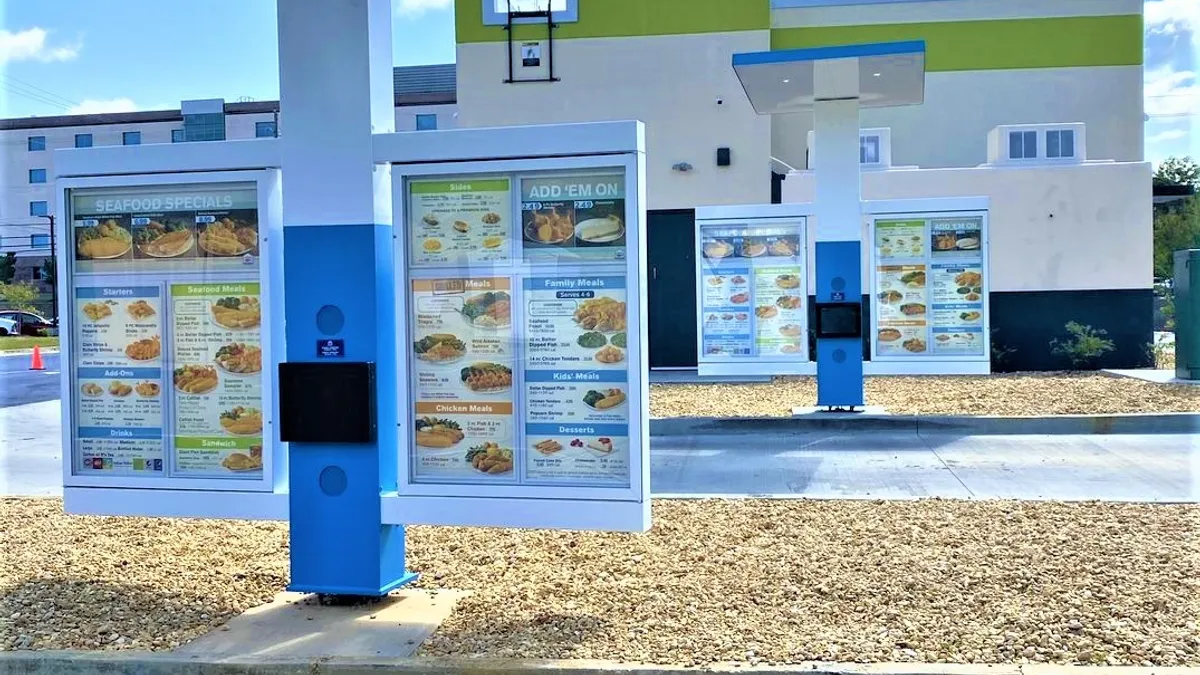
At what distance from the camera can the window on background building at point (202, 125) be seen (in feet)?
34.9

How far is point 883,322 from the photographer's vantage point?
49.5ft

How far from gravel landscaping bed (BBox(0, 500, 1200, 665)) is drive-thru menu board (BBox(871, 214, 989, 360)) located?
285 inches

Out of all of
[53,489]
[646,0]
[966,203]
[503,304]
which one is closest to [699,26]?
[646,0]

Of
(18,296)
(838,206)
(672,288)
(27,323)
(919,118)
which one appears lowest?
(27,323)

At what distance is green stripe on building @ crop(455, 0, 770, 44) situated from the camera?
21750mm

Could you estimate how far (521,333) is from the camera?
5.81 m

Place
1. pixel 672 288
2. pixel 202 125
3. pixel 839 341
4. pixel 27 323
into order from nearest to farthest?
1. pixel 202 125
2. pixel 839 341
3. pixel 672 288
4. pixel 27 323

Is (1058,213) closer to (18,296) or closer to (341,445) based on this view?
(341,445)

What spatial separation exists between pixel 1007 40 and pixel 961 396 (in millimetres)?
10780

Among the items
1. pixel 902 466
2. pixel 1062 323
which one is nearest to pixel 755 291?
pixel 902 466

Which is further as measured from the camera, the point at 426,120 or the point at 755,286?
the point at 426,120

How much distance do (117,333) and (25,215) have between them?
184 ft

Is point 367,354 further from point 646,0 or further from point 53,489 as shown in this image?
point 646,0

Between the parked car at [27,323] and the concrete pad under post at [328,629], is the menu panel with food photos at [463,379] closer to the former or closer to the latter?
the concrete pad under post at [328,629]
